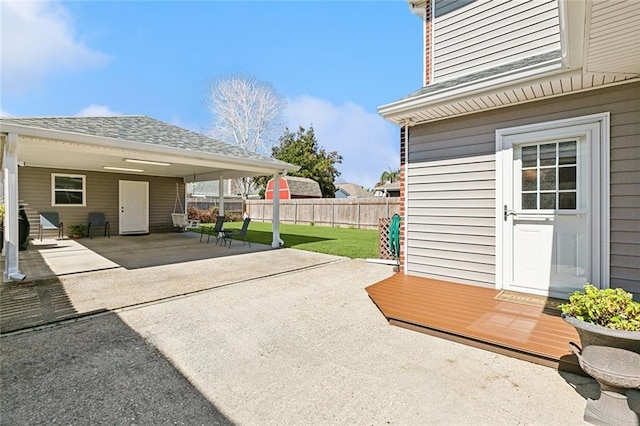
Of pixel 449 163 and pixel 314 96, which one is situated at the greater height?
pixel 314 96

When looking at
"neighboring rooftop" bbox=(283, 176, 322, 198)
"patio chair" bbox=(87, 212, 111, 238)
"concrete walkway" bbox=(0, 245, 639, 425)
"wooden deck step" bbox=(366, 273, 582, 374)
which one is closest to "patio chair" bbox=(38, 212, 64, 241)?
"patio chair" bbox=(87, 212, 111, 238)

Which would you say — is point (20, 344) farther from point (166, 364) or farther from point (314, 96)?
point (314, 96)

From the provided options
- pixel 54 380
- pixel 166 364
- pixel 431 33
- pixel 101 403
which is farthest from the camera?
pixel 431 33

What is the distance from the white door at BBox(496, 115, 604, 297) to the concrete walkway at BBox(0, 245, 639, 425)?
6.17ft

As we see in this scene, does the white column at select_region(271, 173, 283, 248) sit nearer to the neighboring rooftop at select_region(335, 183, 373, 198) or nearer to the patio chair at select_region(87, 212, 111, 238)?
the patio chair at select_region(87, 212, 111, 238)

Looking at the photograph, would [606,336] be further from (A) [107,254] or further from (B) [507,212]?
(A) [107,254]

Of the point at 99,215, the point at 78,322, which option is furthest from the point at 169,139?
the point at 99,215

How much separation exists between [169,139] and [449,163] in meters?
6.45

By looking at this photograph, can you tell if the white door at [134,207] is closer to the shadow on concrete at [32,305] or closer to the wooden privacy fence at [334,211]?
the shadow on concrete at [32,305]

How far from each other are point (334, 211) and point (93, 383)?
1582 centimetres

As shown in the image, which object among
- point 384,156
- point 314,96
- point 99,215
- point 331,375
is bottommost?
point 331,375

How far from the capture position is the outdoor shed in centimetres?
2769

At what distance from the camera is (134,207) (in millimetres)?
12367

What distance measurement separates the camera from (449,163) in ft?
15.9
